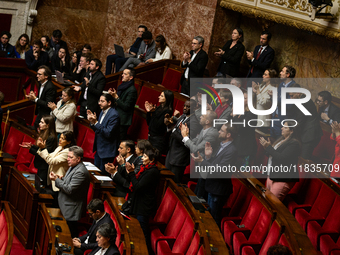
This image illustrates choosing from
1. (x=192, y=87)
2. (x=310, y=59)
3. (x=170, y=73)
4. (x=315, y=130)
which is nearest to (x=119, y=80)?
(x=170, y=73)

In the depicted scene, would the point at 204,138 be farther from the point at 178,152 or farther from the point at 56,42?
the point at 56,42

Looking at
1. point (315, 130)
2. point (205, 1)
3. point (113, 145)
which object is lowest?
point (113, 145)

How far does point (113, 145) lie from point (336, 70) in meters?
2.46

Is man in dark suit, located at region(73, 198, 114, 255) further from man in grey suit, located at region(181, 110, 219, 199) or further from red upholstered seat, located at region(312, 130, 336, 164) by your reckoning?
red upholstered seat, located at region(312, 130, 336, 164)

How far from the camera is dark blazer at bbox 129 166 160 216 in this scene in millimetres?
2871

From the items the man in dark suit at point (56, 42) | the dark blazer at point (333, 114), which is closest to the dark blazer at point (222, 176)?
the dark blazer at point (333, 114)

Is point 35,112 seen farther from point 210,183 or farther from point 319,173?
point 319,173

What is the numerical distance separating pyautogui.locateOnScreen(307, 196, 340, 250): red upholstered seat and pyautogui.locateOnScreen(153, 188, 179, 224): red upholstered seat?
2.92ft

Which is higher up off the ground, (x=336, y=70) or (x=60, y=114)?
(x=336, y=70)

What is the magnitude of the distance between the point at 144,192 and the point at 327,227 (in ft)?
4.05

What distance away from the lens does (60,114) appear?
13.6 ft

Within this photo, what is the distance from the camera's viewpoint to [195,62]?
474 cm

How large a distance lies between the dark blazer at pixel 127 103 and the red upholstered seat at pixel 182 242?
1619 millimetres

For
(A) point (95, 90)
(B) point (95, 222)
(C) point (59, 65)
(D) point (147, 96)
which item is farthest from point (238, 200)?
(C) point (59, 65)
